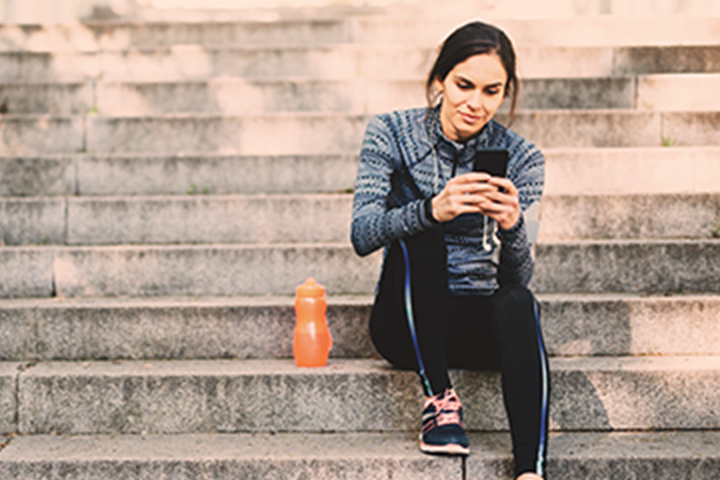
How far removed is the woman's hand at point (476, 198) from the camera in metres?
2.07

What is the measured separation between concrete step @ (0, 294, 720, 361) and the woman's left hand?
0.68m

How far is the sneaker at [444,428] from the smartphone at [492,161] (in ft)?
2.20

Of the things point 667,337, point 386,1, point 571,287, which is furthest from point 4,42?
point 667,337

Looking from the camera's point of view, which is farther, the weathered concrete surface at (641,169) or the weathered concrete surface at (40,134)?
the weathered concrete surface at (40,134)

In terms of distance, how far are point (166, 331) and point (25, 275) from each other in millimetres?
720

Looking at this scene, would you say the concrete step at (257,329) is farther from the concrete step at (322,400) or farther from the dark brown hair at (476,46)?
the dark brown hair at (476,46)

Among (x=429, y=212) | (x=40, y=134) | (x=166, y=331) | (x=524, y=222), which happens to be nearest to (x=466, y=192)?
(x=429, y=212)

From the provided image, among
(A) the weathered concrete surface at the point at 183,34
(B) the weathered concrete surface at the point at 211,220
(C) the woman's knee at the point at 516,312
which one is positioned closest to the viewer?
(C) the woman's knee at the point at 516,312

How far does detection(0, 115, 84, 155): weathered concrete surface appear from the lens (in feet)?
12.6

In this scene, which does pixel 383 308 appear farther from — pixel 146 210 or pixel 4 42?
pixel 4 42

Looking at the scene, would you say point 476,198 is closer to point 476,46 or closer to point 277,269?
point 476,46

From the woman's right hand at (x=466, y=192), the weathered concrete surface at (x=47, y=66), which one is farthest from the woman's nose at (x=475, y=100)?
the weathered concrete surface at (x=47, y=66)

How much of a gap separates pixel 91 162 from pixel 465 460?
2.31 metres

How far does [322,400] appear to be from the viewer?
2484 millimetres
